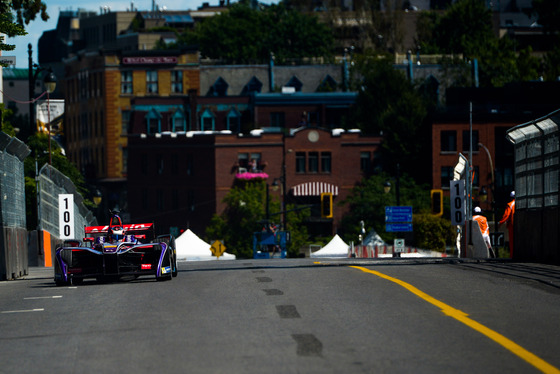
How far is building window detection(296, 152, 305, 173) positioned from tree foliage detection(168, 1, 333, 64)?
113 feet

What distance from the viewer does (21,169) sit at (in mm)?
29938

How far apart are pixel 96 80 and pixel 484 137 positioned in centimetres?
4034

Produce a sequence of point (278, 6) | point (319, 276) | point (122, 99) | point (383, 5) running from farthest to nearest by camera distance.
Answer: point (383, 5), point (278, 6), point (122, 99), point (319, 276)

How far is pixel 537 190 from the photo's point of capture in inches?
1011

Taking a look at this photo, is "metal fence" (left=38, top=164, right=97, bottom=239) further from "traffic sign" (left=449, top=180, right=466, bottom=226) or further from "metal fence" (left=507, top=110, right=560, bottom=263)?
"metal fence" (left=507, top=110, right=560, bottom=263)

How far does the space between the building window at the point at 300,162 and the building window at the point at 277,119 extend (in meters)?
8.47

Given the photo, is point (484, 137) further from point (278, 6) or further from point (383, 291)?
point (383, 291)

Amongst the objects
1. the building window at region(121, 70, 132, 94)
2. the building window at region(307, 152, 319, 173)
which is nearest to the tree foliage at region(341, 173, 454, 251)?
the building window at region(307, 152, 319, 173)

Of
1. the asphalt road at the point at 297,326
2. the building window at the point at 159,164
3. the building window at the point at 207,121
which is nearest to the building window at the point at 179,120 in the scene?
the building window at the point at 207,121

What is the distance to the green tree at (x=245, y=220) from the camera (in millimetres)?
93438

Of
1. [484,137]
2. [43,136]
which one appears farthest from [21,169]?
[484,137]

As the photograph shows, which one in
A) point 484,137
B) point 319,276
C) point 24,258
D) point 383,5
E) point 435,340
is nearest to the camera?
point 435,340

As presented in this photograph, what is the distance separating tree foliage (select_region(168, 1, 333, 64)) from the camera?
135375mm

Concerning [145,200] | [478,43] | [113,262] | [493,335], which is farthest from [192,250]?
[493,335]
